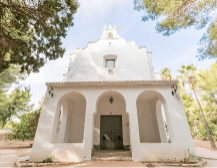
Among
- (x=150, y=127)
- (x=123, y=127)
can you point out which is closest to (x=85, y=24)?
(x=123, y=127)

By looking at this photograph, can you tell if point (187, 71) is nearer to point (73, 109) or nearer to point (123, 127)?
point (123, 127)

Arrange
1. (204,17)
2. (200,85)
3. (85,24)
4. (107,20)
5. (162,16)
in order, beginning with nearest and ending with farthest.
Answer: (204,17) < (162,16) < (85,24) < (107,20) < (200,85)

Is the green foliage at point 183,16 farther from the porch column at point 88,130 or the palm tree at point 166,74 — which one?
the palm tree at point 166,74

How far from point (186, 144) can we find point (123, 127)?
379 cm

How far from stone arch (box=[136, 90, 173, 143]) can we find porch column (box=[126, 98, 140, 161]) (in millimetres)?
1567

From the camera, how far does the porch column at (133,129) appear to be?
5.45 m

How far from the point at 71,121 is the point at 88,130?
319 centimetres

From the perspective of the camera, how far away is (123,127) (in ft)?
26.6

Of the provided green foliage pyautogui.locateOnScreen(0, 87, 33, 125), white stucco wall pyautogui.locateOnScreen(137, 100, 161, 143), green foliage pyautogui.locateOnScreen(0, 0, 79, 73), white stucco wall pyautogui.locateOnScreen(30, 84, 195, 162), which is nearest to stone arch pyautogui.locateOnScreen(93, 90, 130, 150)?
white stucco wall pyautogui.locateOnScreen(137, 100, 161, 143)

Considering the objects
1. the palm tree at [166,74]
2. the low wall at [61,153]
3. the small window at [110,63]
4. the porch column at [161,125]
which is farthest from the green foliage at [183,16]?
the palm tree at [166,74]

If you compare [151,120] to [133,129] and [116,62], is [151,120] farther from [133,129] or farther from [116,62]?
[116,62]

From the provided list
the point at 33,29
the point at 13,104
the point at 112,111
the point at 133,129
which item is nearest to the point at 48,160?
the point at 133,129

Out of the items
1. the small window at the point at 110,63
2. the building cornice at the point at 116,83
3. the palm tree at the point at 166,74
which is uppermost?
the palm tree at the point at 166,74

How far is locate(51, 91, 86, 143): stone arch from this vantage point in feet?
25.9
